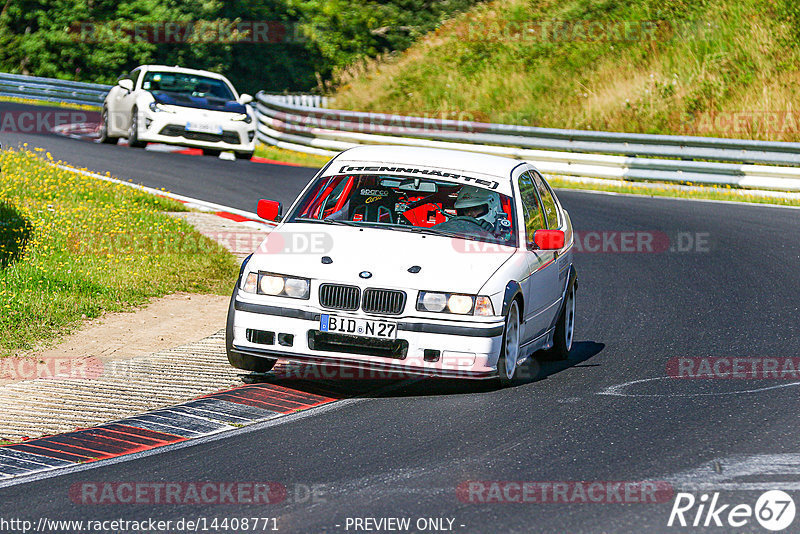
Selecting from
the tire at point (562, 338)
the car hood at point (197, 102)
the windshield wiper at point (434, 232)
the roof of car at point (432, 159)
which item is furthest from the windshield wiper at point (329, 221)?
the car hood at point (197, 102)

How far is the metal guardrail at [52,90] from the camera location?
3322cm

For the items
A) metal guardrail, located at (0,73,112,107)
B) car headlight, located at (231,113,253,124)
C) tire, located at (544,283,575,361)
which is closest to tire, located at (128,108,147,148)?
car headlight, located at (231,113,253,124)

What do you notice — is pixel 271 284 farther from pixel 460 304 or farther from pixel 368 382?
pixel 460 304

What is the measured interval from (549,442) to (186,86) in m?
17.4

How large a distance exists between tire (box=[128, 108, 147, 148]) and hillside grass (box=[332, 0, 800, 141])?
8622 mm

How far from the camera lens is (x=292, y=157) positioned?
25.7 meters

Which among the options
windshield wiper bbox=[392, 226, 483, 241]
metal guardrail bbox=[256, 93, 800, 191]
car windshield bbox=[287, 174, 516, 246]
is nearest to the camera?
windshield wiper bbox=[392, 226, 483, 241]

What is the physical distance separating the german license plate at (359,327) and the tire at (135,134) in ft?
50.1

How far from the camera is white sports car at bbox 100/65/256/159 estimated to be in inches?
861

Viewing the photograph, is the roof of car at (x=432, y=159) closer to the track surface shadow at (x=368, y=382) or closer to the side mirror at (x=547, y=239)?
the side mirror at (x=547, y=239)

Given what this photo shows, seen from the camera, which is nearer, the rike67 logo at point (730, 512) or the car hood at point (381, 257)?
the rike67 logo at point (730, 512)

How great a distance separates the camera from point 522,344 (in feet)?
27.9

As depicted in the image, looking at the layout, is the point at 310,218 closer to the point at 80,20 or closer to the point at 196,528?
the point at 196,528

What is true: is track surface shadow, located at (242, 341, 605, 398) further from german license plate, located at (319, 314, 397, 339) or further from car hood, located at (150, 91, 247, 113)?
car hood, located at (150, 91, 247, 113)
